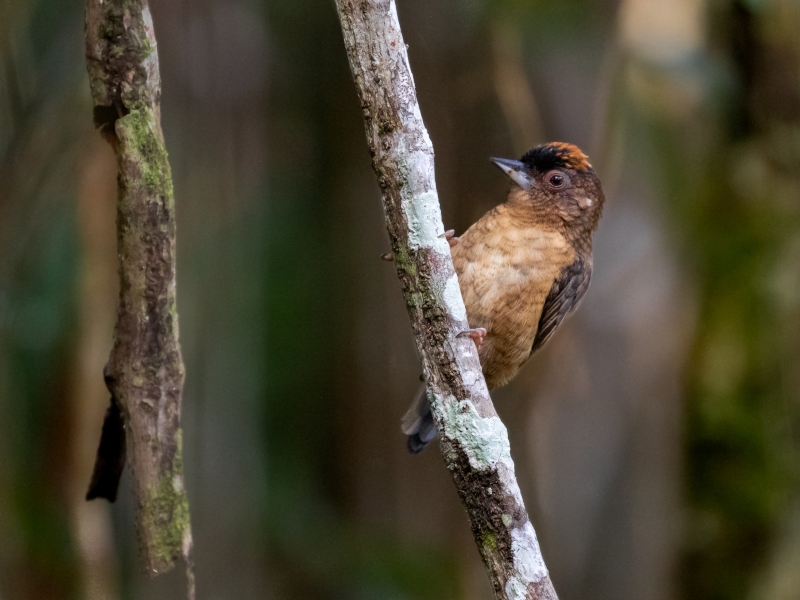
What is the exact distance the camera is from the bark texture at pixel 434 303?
4.77ft

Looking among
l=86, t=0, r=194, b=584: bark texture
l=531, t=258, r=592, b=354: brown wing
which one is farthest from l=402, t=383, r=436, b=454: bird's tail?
l=86, t=0, r=194, b=584: bark texture

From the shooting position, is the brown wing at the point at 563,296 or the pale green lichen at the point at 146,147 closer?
the pale green lichen at the point at 146,147

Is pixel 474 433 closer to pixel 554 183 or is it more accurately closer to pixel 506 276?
pixel 506 276

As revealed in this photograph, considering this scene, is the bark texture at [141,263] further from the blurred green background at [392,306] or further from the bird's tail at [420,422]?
the bird's tail at [420,422]

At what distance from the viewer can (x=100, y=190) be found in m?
1.63

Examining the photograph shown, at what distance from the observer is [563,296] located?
2.33m

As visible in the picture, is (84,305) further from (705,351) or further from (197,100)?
(705,351)

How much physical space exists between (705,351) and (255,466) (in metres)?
1.97

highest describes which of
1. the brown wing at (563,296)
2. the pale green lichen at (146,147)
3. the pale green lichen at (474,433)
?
the pale green lichen at (146,147)

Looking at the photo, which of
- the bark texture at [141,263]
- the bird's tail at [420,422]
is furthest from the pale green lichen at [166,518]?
the bird's tail at [420,422]

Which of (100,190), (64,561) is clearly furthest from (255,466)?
(100,190)

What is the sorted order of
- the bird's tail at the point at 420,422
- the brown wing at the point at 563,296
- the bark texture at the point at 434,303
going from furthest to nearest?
the brown wing at the point at 563,296 < the bird's tail at the point at 420,422 < the bark texture at the point at 434,303

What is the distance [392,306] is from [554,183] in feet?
2.23

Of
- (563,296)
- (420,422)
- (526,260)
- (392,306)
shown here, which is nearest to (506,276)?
(526,260)
